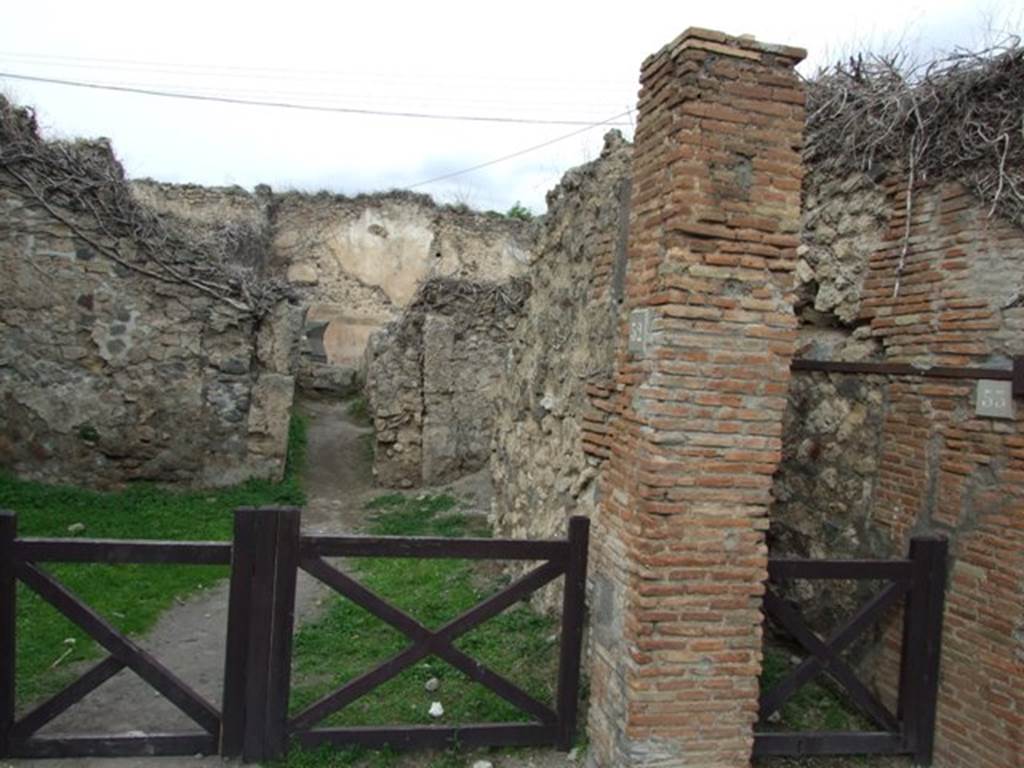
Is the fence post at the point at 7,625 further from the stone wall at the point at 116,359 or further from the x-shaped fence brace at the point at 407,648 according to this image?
the stone wall at the point at 116,359

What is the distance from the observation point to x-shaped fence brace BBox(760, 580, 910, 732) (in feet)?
14.1

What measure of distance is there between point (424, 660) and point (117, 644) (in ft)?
6.13

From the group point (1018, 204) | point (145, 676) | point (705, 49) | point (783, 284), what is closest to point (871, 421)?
point (1018, 204)

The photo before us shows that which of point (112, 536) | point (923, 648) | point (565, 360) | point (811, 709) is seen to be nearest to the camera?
point (923, 648)

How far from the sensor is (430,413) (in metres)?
10.1

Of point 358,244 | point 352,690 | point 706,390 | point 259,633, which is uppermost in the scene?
point 358,244

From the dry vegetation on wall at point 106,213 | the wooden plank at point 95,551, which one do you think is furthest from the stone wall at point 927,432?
the dry vegetation on wall at point 106,213

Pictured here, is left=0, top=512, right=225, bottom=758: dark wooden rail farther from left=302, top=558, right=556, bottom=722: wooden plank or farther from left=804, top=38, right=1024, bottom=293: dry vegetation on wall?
left=804, top=38, right=1024, bottom=293: dry vegetation on wall

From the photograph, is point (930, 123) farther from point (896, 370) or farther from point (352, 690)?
point (352, 690)

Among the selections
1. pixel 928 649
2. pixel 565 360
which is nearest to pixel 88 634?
pixel 565 360

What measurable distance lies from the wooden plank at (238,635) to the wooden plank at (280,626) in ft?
0.37

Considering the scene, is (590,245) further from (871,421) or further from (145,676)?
(145,676)

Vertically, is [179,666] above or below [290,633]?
below

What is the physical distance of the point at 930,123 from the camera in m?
4.91
